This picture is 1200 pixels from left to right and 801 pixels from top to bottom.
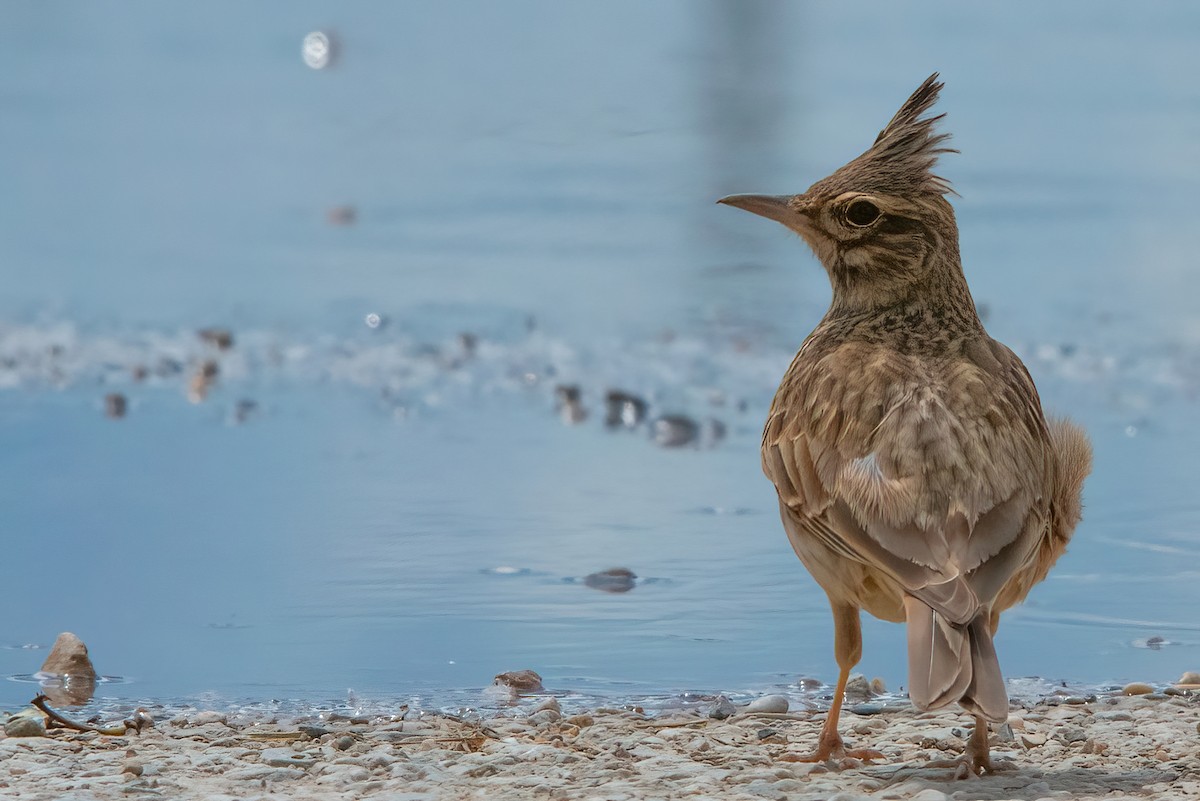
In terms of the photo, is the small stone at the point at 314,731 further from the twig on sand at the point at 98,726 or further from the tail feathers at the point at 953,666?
the tail feathers at the point at 953,666

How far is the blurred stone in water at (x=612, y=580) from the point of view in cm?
724

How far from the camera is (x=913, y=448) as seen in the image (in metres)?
5.19

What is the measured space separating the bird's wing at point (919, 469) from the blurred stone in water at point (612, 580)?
165 centimetres

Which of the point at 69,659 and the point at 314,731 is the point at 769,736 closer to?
the point at 314,731

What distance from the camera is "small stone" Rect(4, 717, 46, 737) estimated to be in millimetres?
5660

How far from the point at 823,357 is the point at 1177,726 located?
159cm

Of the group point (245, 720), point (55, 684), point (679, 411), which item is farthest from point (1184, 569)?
point (55, 684)

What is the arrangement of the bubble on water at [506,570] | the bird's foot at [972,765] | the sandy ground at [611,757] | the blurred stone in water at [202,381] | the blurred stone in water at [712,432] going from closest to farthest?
the sandy ground at [611,757] < the bird's foot at [972,765] < the bubble on water at [506,570] < the blurred stone in water at [712,432] < the blurred stone in water at [202,381]

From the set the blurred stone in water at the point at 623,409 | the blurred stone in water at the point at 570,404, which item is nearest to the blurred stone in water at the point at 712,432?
the blurred stone in water at the point at 623,409

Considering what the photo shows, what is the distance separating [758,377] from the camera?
10.4 m

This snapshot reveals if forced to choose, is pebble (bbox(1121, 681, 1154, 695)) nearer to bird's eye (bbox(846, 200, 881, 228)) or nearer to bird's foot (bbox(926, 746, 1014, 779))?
bird's foot (bbox(926, 746, 1014, 779))

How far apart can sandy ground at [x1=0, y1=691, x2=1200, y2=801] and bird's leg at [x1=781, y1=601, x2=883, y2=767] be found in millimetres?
63

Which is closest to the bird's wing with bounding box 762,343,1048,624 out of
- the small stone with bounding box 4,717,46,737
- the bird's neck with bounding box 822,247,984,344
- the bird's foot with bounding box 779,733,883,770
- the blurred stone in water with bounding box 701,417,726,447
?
the bird's neck with bounding box 822,247,984,344

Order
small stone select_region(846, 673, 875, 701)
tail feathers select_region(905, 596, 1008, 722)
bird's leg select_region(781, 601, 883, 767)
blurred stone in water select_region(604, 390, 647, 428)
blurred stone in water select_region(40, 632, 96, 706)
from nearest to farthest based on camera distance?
1. tail feathers select_region(905, 596, 1008, 722)
2. bird's leg select_region(781, 601, 883, 767)
3. blurred stone in water select_region(40, 632, 96, 706)
4. small stone select_region(846, 673, 875, 701)
5. blurred stone in water select_region(604, 390, 647, 428)
